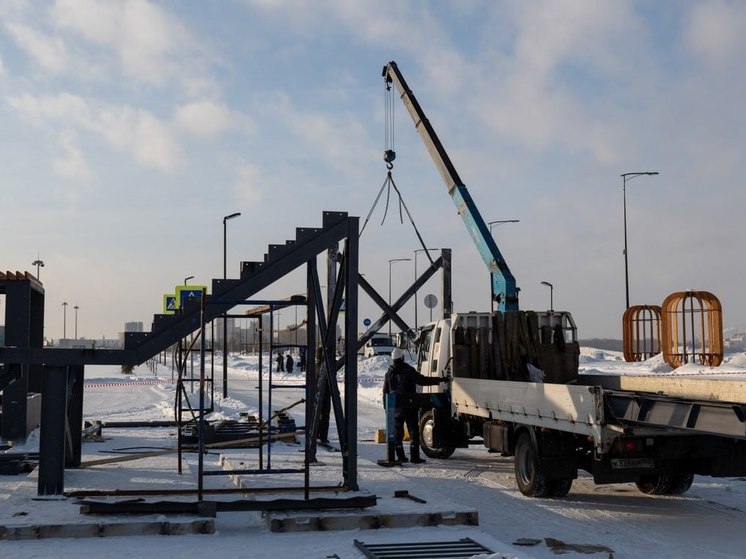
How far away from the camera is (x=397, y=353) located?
48.8 feet

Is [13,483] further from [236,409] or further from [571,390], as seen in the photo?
[236,409]

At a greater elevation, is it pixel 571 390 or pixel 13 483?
pixel 571 390

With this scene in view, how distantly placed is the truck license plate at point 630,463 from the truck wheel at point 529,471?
1109 mm

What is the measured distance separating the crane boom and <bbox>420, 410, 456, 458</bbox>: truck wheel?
2997 millimetres

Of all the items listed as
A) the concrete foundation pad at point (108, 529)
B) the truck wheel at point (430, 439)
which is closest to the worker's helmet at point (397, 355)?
the truck wheel at point (430, 439)

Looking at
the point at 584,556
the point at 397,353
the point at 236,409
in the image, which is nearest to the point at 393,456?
the point at 397,353

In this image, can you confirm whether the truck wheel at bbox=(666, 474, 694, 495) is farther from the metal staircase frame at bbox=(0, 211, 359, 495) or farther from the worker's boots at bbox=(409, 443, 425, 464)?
the worker's boots at bbox=(409, 443, 425, 464)

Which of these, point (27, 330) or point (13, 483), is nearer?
point (13, 483)

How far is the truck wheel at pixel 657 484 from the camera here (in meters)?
11.2

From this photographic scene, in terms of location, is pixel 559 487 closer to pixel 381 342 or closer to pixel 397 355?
pixel 397 355

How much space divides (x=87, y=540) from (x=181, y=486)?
281 centimetres

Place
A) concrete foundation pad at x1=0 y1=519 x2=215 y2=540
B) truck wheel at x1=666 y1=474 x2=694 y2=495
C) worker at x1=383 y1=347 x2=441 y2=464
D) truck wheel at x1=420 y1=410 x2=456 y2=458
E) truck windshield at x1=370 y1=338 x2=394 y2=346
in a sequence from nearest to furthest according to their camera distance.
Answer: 1. concrete foundation pad at x1=0 y1=519 x2=215 y2=540
2. truck wheel at x1=666 y1=474 x2=694 y2=495
3. worker at x1=383 y1=347 x2=441 y2=464
4. truck wheel at x1=420 y1=410 x2=456 y2=458
5. truck windshield at x1=370 y1=338 x2=394 y2=346

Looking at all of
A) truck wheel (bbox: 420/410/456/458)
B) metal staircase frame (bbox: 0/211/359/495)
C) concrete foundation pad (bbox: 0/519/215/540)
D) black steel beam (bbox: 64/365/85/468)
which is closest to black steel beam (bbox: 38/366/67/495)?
metal staircase frame (bbox: 0/211/359/495)

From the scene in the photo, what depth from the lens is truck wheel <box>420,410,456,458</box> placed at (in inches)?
588
